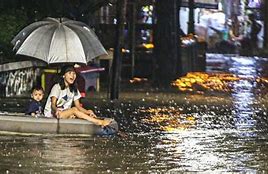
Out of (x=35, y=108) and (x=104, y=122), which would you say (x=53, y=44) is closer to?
(x=35, y=108)

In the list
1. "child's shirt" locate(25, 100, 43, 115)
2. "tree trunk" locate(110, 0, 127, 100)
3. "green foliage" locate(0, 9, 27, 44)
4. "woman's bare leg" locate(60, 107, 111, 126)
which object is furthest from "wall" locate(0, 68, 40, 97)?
"woman's bare leg" locate(60, 107, 111, 126)

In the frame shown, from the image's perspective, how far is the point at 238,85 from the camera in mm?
25547

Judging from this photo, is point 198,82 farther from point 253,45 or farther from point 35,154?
point 253,45

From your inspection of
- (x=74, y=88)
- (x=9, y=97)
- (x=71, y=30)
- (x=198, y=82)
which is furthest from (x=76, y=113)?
(x=198, y=82)

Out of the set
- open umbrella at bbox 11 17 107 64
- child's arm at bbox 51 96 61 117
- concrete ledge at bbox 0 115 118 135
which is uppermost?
open umbrella at bbox 11 17 107 64

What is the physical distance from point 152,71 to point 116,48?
25.4 ft

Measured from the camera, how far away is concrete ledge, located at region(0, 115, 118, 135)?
39.8ft

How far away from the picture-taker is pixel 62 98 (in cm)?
1252

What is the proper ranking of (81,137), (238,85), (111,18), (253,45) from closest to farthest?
(81,137) < (238,85) < (111,18) < (253,45)

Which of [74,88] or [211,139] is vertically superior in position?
[74,88]

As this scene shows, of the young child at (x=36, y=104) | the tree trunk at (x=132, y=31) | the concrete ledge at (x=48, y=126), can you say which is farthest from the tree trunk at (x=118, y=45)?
the tree trunk at (x=132, y=31)

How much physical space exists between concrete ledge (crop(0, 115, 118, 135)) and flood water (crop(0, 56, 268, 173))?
0.51 ft

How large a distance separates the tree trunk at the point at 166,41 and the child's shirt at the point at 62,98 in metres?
12.0

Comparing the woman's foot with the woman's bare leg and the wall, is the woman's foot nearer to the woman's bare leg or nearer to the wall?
the woman's bare leg
